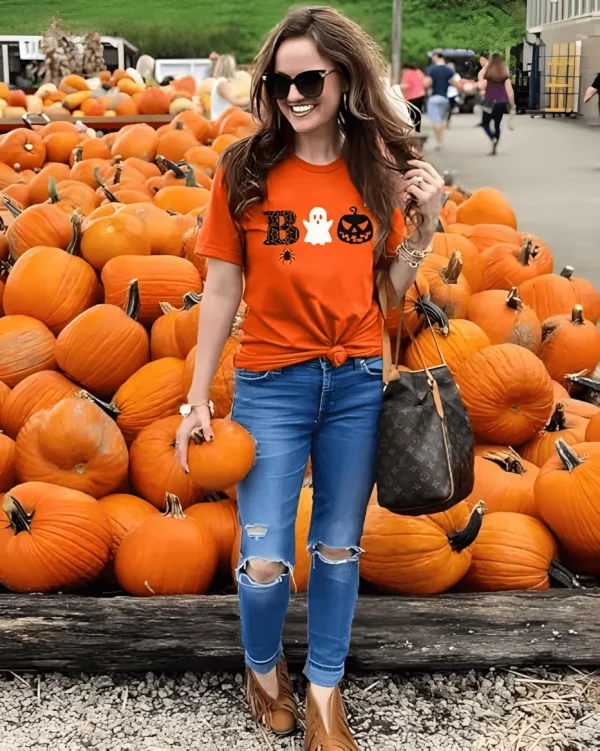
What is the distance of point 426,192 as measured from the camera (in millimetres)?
1935

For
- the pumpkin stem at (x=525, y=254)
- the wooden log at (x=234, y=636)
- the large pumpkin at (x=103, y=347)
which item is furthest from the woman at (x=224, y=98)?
the wooden log at (x=234, y=636)

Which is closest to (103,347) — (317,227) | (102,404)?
(102,404)

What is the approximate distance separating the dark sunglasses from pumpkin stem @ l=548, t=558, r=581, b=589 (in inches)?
66.6

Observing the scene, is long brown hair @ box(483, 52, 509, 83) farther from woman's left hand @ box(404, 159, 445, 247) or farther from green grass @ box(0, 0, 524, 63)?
woman's left hand @ box(404, 159, 445, 247)

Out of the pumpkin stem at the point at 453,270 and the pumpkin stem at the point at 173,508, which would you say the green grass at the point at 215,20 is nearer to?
the pumpkin stem at the point at 453,270

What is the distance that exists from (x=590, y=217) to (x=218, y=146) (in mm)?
5008

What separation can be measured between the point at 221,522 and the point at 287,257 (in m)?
1.22

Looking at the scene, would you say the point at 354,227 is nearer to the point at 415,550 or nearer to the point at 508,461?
the point at 415,550

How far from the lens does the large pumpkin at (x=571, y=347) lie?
3.96 m

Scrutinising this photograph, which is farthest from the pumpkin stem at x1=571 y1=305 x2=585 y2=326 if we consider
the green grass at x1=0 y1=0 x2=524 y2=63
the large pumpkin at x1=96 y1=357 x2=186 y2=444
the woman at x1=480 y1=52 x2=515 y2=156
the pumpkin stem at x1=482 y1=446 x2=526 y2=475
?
the woman at x1=480 y1=52 x2=515 y2=156

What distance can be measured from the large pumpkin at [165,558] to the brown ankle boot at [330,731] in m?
0.61

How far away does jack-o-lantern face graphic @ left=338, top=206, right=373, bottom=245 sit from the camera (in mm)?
1971

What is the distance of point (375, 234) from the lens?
2.00 meters

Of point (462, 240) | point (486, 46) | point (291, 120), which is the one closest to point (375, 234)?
point (291, 120)
